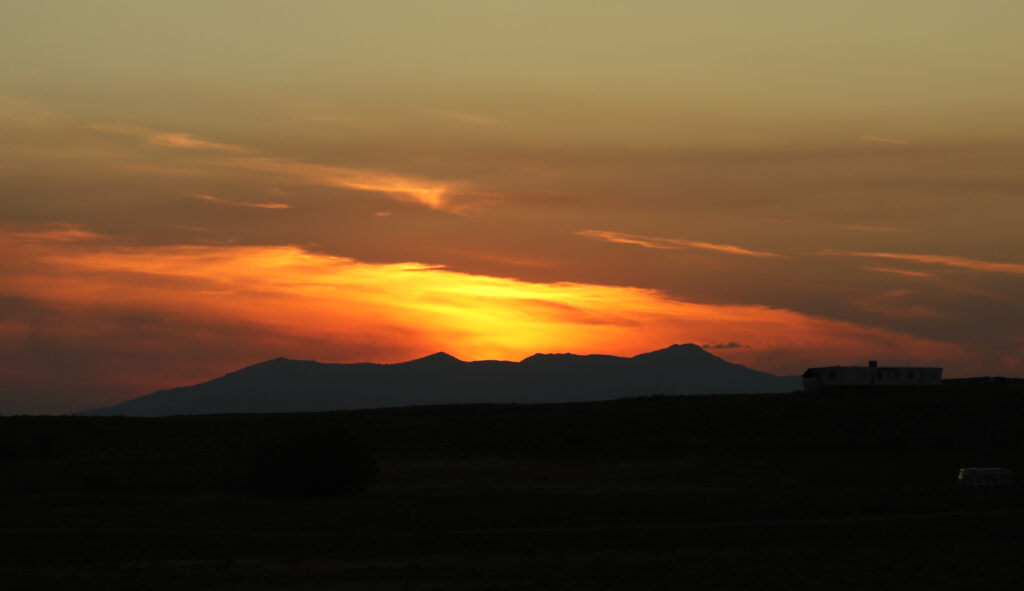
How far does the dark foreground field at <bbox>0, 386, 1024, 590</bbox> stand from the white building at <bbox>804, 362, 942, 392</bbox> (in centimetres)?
1028

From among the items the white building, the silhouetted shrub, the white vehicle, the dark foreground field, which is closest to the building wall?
the white building

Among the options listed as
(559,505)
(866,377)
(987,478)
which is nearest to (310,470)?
(559,505)

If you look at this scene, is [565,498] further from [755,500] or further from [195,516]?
[195,516]

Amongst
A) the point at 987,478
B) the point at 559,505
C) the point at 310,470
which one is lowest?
the point at 559,505

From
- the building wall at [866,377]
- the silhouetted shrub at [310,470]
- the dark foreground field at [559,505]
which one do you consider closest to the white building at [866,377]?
the building wall at [866,377]

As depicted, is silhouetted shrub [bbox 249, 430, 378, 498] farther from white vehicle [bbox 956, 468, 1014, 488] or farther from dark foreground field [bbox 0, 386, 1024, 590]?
white vehicle [bbox 956, 468, 1014, 488]

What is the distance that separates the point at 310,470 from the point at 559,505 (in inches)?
444

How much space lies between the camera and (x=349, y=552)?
31.3 metres

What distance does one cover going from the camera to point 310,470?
49.1m

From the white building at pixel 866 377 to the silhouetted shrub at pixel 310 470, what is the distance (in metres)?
58.0

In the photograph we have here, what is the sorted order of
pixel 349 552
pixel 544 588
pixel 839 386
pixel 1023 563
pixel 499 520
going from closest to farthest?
pixel 544 588, pixel 1023 563, pixel 349 552, pixel 499 520, pixel 839 386

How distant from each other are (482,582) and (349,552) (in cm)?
610

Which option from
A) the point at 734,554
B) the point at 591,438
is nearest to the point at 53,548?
the point at 734,554

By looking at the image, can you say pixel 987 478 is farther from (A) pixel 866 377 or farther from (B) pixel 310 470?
(A) pixel 866 377
